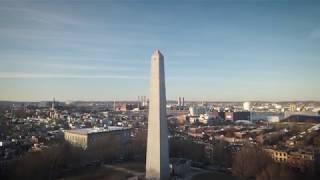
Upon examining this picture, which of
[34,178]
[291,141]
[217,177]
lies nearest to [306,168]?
[217,177]

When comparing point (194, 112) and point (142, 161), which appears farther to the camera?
point (194, 112)

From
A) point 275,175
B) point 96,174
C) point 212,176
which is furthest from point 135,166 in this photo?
point 275,175

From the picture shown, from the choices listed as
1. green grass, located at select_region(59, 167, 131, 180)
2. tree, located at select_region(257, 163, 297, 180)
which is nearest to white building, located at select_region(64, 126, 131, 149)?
green grass, located at select_region(59, 167, 131, 180)

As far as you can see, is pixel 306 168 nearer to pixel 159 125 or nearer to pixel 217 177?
pixel 217 177

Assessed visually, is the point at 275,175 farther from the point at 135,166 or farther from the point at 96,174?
the point at 96,174

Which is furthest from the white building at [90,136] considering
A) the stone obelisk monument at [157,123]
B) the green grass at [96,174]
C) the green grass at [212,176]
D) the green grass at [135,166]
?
the stone obelisk monument at [157,123]

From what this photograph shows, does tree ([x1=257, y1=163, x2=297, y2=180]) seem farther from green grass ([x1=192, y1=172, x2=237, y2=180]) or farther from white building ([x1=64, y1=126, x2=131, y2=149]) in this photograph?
white building ([x1=64, y1=126, x2=131, y2=149])

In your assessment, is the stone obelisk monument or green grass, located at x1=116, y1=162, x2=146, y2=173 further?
green grass, located at x1=116, y1=162, x2=146, y2=173

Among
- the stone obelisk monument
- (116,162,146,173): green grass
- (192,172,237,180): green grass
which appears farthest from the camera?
(116,162,146,173): green grass
